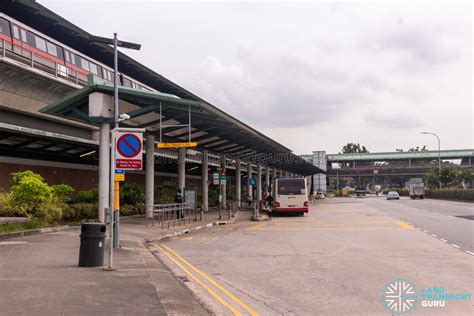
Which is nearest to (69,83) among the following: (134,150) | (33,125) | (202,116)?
(33,125)

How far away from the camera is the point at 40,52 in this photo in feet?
80.3

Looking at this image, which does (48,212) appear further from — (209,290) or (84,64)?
(84,64)

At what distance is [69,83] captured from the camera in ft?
85.5

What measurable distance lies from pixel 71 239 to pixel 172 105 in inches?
265

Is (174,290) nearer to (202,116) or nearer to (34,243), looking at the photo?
(34,243)

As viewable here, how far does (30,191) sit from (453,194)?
5395 cm

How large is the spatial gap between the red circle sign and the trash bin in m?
1.67

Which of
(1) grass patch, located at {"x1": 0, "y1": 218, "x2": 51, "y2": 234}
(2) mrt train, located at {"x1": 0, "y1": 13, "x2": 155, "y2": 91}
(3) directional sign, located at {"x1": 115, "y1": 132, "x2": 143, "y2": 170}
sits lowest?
(1) grass patch, located at {"x1": 0, "y1": 218, "x2": 51, "y2": 234}

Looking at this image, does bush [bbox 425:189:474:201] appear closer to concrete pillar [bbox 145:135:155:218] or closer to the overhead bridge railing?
the overhead bridge railing

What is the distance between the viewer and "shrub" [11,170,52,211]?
17562mm

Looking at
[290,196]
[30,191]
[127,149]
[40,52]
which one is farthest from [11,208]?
[290,196]

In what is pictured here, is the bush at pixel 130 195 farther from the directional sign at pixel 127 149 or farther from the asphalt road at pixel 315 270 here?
the directional sign at pixel 127 149

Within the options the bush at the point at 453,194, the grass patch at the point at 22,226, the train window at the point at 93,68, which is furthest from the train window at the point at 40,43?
the bush at the point at 453,194

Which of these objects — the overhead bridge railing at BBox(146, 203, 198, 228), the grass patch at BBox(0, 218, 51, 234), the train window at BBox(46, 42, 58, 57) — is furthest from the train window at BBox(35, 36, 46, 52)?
the grass patch at BBox(0, 218, 51, 234)
